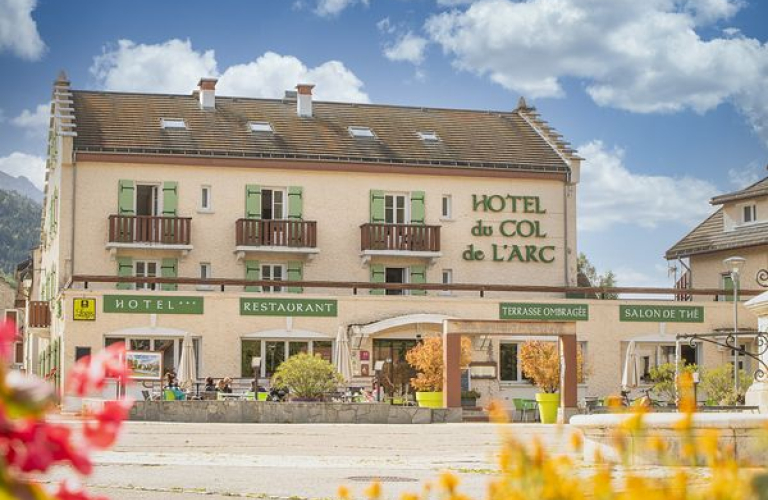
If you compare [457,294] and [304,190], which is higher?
[304,190]

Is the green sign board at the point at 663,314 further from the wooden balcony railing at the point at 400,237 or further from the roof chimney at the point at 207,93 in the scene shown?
the roof chimney at the point at 207,93

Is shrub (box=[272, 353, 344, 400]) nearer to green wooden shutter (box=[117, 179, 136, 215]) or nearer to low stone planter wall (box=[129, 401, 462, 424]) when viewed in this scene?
low stone planter wall (box=[129, 401, 462, 424])

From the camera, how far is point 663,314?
4556 cm

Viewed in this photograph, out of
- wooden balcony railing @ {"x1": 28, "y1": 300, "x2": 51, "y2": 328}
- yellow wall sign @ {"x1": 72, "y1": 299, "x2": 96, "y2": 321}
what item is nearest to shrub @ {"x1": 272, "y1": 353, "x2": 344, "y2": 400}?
yellow wall sign @ {"x1": 72, "y1": 299, "x2": 96, "y2": 321}

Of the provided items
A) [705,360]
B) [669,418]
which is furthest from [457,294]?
[669,418]

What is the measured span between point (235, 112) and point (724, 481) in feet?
158

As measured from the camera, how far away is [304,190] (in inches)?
1891

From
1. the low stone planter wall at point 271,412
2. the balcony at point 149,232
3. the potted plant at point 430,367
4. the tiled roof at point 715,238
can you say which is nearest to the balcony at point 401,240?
the balcony at point 149,232

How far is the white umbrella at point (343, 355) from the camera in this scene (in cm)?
3875

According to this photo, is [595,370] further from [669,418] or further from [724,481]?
[724,481]

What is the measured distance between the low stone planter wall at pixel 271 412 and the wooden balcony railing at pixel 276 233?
48.1 ft

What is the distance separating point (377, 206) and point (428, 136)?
4.36 metres

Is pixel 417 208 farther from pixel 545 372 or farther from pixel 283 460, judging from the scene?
pixel 283 460

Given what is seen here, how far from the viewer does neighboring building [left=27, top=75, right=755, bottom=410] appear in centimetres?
4231
